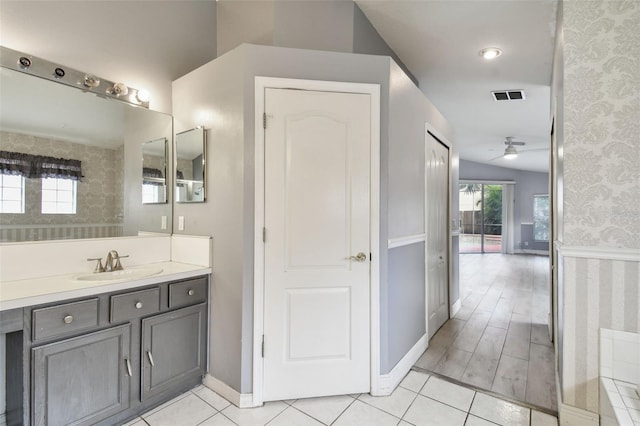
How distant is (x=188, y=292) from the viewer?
210cm

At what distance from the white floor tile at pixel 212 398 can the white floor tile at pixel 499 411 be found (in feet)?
5.09

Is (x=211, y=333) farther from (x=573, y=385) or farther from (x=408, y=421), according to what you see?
(x=573, y=385)

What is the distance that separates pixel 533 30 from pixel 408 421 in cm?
301

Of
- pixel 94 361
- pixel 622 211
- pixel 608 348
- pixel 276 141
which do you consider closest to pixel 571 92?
pixel 622 211

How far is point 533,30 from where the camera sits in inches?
99.7

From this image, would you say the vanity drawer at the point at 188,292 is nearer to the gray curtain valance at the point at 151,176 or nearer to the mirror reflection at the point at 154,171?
the mirror reflection at the point at 154,171

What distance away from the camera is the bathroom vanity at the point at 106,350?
4.86 ft

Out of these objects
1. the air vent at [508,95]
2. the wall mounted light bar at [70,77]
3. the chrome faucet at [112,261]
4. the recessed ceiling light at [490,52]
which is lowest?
the chrome faucet at [112,261]

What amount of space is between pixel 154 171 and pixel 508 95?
3.95 m

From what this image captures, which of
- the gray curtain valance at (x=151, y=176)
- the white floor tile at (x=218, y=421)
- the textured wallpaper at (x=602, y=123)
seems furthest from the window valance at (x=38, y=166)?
the textured wallpaper at (x=602, y=123)

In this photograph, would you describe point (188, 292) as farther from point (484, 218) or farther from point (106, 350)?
point (484, 218)

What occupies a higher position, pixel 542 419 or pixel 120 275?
pixel 120 275

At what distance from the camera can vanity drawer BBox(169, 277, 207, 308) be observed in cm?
201

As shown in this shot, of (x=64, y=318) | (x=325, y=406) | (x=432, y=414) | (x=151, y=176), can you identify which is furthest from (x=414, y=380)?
(x=151, y=176)
